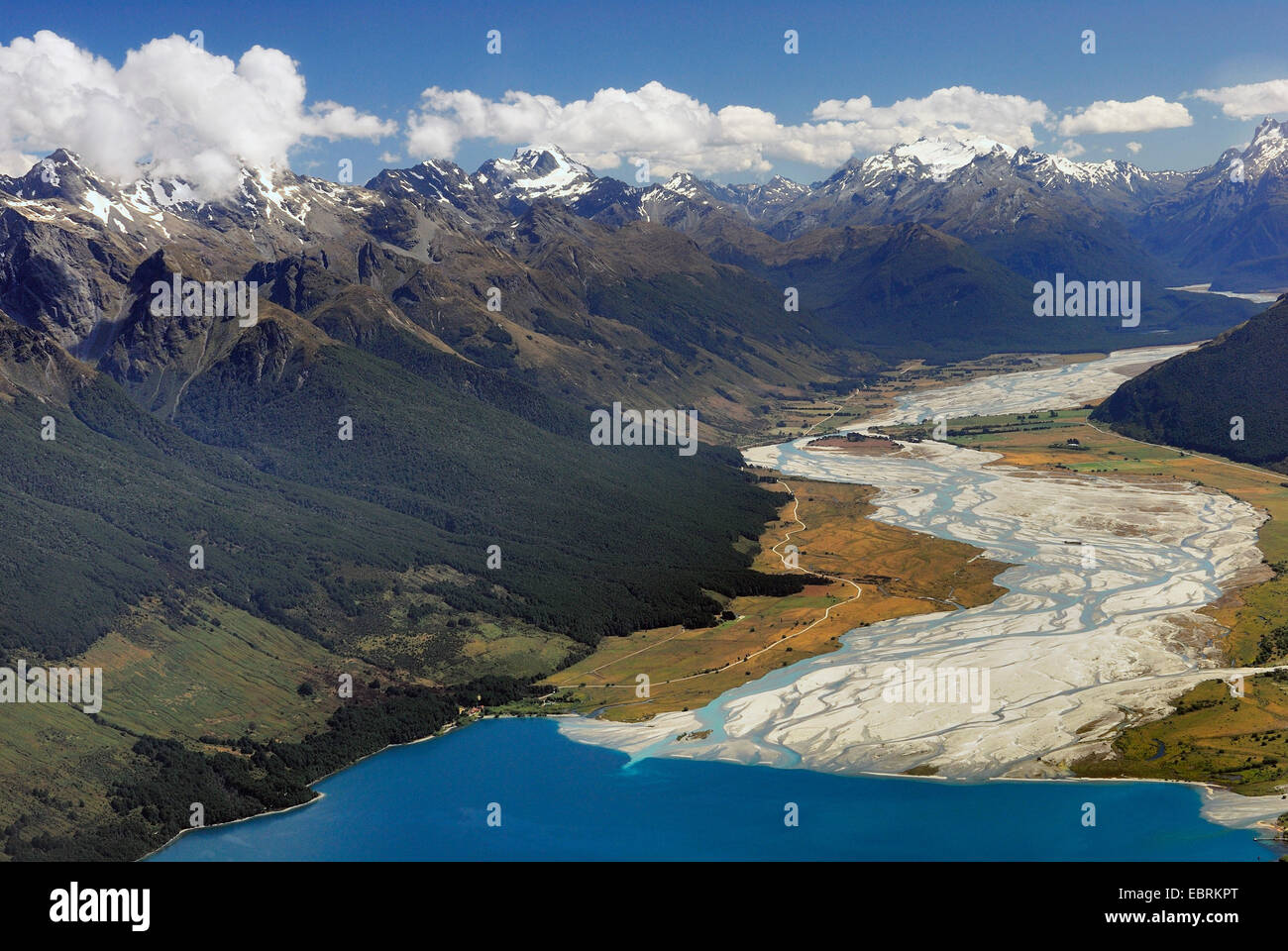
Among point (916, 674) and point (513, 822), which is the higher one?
point (916, 674)

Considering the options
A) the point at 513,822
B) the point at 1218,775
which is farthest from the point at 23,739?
the point at 1218,775

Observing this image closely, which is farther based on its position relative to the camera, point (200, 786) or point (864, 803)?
point (200, 786)

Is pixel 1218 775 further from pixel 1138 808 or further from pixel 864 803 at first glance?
pixel 864 803
